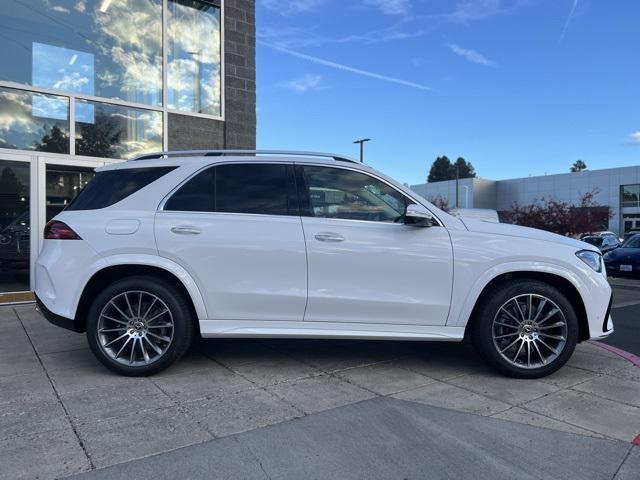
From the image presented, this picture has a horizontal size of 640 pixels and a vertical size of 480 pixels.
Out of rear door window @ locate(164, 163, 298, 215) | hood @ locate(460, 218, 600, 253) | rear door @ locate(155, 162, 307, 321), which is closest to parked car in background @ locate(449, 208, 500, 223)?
hood @ locate(460, 218, 600, 253)

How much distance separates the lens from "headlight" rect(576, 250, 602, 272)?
4355 mm

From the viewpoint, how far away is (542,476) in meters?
2.80

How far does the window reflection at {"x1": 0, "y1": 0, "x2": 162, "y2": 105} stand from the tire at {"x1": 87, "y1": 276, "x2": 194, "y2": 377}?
5.79 meters

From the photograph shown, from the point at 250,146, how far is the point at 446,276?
279 inches

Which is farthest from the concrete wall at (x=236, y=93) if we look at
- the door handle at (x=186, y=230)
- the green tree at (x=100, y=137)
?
the door handle at (x=186, y=230)

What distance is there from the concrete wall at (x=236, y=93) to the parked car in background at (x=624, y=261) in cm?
1052

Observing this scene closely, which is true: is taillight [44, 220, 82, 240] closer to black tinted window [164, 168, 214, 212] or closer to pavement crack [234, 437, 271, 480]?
black tinted window [164, 168, 214, 212]

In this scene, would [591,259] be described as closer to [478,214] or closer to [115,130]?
[478,214]

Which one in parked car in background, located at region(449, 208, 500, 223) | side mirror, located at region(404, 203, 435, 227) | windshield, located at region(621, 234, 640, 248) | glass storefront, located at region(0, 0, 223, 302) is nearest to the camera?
side mirror, located at region(404, 203, 435, 227)

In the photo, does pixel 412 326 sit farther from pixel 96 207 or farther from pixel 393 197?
pixel 96 207

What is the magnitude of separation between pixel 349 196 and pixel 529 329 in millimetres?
1890

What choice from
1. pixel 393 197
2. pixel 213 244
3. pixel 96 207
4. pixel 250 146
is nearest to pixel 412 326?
pixel 393 197

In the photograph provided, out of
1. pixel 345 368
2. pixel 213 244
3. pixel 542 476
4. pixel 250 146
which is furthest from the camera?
pixel 250 146

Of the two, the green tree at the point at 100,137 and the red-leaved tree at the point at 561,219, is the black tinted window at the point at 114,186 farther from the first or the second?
the red-leaved tree at the point at 561,219
